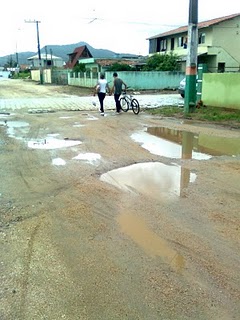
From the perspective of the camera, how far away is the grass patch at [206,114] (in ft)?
42.4

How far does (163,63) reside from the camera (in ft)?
123

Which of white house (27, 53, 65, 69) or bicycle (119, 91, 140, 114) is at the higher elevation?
white house (27, 53, 65, 69)

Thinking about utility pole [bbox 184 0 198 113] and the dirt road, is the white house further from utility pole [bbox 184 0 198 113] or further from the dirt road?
the dirt road

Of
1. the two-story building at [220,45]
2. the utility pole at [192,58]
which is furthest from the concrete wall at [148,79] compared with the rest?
the utility pole at [192,58]

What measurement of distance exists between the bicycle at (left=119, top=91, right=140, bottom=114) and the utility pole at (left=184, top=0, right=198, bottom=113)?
2.16 metres

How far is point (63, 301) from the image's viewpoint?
2852 mm

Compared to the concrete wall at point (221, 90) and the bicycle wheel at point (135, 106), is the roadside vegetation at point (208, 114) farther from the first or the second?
the bicycle wheel at point (135, 106)

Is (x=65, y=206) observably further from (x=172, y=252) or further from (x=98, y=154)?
(x=98, y=154)

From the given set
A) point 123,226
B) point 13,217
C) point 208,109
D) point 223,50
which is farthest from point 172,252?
point 223,50

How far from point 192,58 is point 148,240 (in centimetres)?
1187

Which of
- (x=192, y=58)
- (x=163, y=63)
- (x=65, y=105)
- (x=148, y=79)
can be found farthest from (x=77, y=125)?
(x=163, y=63)

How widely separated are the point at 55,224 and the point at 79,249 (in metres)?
0.71

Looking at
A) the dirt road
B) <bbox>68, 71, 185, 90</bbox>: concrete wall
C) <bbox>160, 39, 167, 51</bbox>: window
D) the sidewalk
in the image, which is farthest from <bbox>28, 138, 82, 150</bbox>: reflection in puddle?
<bbox>160, 39, 167, 51</bbox>: window

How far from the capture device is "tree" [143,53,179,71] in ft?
122
